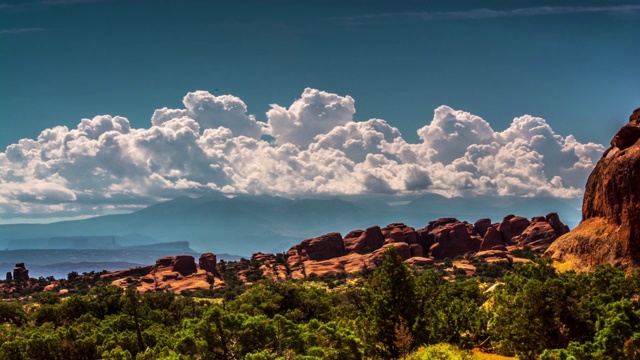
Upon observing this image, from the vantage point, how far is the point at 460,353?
127 feet

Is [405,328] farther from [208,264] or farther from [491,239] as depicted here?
[491,239]

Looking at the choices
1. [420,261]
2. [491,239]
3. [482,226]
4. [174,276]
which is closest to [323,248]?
[420,261]

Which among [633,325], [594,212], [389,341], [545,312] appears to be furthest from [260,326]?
[594,212]

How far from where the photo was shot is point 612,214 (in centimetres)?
5941

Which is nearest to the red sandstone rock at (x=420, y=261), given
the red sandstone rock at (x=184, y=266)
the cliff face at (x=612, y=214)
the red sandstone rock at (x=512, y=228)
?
the red sandstone rock at (x=512, y=228)

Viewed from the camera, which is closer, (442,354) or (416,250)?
(442,354)

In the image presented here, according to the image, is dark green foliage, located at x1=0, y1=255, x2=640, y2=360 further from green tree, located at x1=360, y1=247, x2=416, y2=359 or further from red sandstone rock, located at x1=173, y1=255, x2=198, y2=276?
red sandstone rock, located at x1=173, y1=255, x2=198, y2=276

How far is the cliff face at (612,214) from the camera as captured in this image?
54.8 m

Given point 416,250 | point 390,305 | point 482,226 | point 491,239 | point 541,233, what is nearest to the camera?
point 390,305

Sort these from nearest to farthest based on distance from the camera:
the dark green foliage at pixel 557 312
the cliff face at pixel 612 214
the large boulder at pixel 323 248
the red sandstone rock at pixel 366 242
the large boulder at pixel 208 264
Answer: the dark green foliage at pixel 557 312 < the cliff face at pixel 612 214 < the large boulder at pixel 208 264 < the large boulder at pixel 323 248 < the red sandstone rock at pixel 366 242

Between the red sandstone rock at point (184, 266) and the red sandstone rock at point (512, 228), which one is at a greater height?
the red sandstone rock at point (512, 228)

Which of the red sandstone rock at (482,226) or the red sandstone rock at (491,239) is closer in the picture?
the red sandstone rock at (491,239)

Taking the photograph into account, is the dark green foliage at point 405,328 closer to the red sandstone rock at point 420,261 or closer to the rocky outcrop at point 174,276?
the rocky outcrop at point 174,276

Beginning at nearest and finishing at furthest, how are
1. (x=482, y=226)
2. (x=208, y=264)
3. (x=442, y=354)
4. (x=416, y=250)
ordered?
(x=442, y=354) → (x=208, y=264) → (x=416, y=250) → (x=482, y=226)
